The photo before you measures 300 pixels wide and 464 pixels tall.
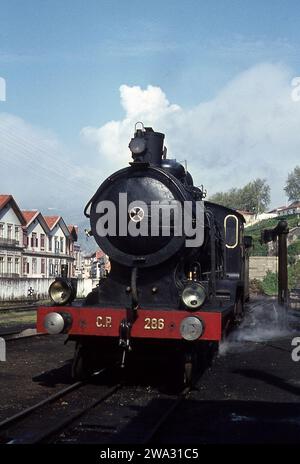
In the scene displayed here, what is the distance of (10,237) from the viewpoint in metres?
46.9

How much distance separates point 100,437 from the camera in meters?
5.32

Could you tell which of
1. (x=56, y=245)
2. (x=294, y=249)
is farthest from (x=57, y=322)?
(x=294, y=249)

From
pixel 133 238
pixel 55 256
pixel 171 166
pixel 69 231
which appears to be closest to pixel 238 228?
pixel 171 166

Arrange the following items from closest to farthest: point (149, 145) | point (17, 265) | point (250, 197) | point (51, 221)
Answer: point (149, 145), point (17, 265), point (51, 221), point (250, 197)

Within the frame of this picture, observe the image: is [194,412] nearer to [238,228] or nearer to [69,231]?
[238,228]

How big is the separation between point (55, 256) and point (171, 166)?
48.0 metres

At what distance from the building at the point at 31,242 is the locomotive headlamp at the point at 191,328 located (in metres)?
39.3

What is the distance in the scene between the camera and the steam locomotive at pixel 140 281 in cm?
729

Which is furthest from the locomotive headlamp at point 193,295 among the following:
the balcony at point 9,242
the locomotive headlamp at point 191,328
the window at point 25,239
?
the window at point 25,239

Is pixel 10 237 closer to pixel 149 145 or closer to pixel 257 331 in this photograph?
pixel 257 331

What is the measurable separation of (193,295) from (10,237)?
4157 centimetres

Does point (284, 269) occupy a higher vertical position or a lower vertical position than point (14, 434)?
higher

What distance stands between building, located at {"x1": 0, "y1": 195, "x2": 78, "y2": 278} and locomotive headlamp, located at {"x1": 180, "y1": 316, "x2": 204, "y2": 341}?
39333mm

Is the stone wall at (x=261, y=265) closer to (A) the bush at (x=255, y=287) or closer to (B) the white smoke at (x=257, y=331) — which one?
(A) the bush at (x=255, y=287)
